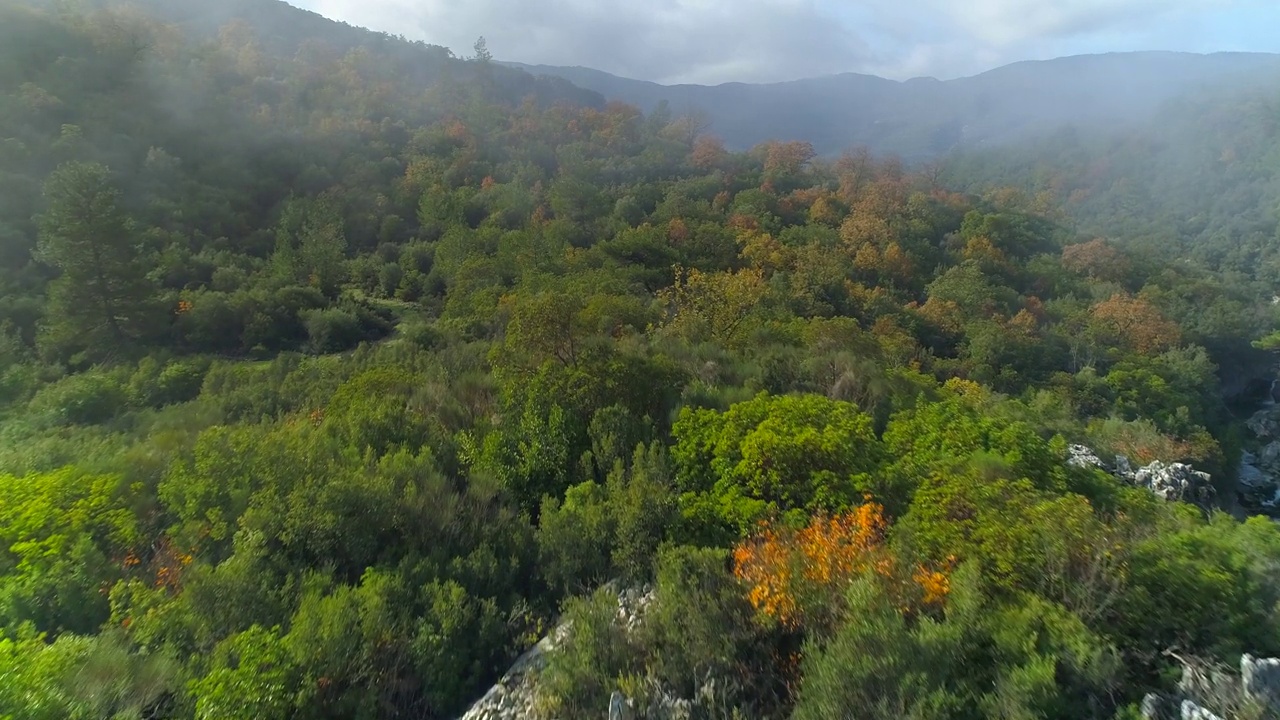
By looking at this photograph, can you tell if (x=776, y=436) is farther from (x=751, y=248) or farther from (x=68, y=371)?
(x=751, y=248)

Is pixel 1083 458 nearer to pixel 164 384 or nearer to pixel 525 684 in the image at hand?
pixel 525 684

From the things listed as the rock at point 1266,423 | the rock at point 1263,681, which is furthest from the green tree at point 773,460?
the rock at point 1266,423

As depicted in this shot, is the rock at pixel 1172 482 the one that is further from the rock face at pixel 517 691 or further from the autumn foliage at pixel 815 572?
the rock face at pixel 517 691

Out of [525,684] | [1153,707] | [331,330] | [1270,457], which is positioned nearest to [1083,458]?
[1153,707]

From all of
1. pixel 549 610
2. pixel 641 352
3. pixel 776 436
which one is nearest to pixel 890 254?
pixel 641 352

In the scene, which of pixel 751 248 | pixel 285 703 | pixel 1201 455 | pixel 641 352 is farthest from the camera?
pixel 751 248

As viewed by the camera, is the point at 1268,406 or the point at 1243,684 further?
the point at 1268,406
